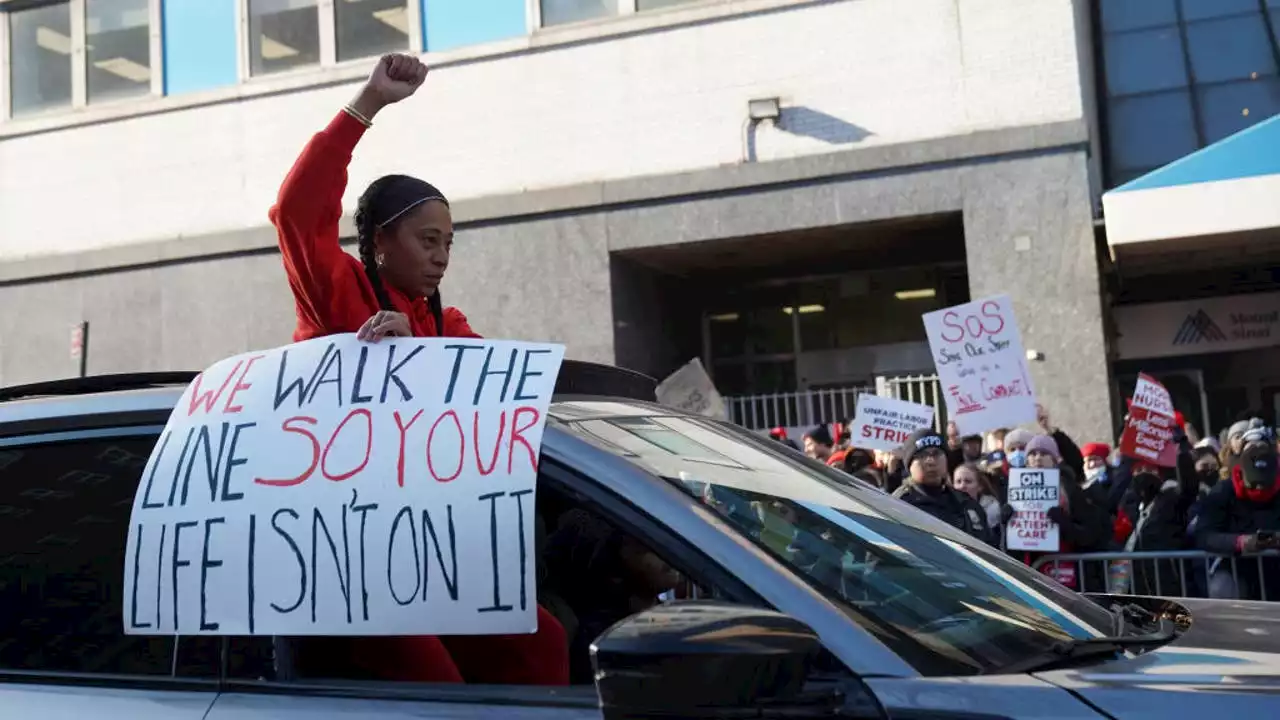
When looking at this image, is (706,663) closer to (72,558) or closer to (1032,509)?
(72,558)

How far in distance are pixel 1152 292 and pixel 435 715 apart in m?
15.7

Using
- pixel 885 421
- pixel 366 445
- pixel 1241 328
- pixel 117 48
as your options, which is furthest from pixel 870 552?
pixel 117 48

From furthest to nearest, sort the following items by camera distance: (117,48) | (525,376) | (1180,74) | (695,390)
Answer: (117,48) < (1180,74) < (695,390) < (525,376)

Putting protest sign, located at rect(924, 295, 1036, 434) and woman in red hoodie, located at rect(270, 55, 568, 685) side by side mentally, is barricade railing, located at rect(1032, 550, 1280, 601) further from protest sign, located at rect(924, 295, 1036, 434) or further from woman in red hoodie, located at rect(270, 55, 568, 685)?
woman in red hoodie, located at rect(270, 55, 568, 685)

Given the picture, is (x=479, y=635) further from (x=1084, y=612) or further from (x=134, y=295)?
(x=134, y=295)

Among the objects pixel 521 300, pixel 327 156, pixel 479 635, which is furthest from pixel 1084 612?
pixel 521 300

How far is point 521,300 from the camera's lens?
1523cm

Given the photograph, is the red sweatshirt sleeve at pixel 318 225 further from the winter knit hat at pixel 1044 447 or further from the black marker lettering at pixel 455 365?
the winter knit hat at pixel 1044 447

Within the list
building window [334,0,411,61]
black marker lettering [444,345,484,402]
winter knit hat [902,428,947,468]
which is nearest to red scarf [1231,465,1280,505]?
winter knit hat [902,428,947,468]

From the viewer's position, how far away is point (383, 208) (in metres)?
2.95

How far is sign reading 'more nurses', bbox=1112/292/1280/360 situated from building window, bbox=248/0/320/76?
1048 centimetres

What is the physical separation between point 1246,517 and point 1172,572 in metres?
0.48

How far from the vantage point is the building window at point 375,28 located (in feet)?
52.0

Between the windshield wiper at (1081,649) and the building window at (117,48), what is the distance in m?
16.8
